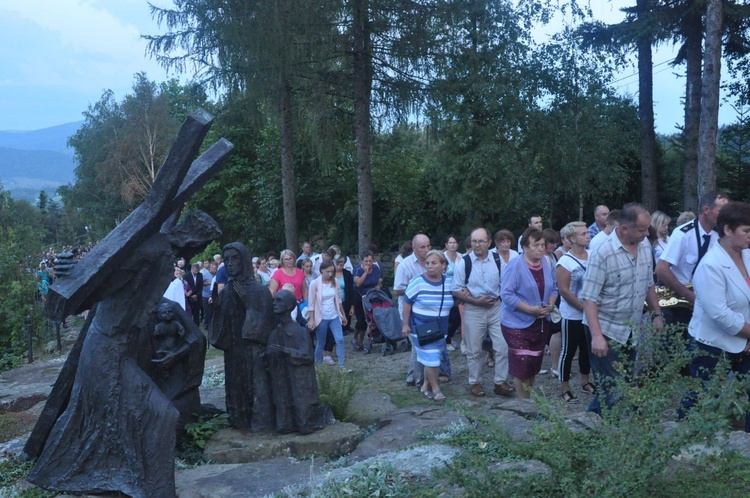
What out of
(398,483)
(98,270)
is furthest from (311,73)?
(398,483)

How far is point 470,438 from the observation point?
483 centimetres

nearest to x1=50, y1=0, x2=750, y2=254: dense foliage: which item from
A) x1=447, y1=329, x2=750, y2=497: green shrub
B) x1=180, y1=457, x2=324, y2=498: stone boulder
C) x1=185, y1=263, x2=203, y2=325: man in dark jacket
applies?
x1=185, y1=263, x2=203, y2=325: man in dark jacket

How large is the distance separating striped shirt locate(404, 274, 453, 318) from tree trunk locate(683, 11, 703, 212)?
11.0 meters

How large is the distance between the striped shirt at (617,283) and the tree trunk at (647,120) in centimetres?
1288

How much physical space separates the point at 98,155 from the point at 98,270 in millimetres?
51909

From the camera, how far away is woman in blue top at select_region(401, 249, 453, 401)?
7.82m

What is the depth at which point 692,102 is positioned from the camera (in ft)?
56.4

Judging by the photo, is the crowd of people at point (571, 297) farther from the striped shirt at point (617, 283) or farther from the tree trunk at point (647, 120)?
the tree trunk at point (647, 120)

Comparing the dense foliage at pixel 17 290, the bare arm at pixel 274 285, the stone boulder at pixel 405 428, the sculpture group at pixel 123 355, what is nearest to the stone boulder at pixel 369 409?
the stone boulder at pixel 405 428

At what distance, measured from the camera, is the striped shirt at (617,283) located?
215 inches

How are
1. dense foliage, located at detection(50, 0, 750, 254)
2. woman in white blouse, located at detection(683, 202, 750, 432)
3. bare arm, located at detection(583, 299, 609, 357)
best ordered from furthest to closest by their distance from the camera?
dense foliage, located at detection(50, 0, 750, 254), bare arm, located at detection(583, 299, 609, 357), woman in white blouse, located at detection(683, 202, 750, 432)

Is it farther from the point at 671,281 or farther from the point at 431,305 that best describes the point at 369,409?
the point at 671,281

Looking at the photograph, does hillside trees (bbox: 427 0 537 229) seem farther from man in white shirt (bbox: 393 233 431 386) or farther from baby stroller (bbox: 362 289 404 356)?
man in white shirt (bbox: 393 233 431 386)

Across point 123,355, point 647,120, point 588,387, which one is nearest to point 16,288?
point 123,355
